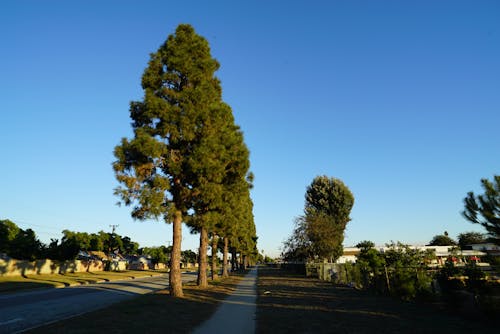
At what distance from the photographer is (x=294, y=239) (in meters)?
44.3

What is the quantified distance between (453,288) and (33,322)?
46.7 feet

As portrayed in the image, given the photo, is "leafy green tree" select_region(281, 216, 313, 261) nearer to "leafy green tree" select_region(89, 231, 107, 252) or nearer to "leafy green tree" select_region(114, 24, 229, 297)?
"leafy green tree" select_region(114, 24, 229, 297)

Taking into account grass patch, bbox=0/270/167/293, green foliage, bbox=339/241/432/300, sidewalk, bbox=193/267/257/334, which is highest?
green foliage, bbox=339/241/432/300

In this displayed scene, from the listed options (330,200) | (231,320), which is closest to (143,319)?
(231,320)

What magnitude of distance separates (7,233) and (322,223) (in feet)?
163

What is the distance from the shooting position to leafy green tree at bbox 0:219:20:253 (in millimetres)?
42438

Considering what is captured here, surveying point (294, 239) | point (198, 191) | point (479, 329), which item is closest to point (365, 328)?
point (479, 329)

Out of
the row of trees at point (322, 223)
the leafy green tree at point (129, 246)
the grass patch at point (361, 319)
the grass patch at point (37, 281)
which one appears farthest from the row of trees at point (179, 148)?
the leafy green tree at point (129, 246)

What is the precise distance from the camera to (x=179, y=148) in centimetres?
Answer: 1631

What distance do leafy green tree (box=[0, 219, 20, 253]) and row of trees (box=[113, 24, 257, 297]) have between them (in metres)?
39.3

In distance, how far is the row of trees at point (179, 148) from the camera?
14930 millimetres

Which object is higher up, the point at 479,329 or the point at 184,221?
the point at 184,221

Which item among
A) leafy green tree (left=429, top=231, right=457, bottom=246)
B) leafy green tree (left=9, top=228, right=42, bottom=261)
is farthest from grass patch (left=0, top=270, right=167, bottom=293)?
leafy green tree (left=429, top=231, right=457, bottom=246)

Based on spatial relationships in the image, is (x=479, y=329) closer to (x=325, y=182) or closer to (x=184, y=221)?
(x=184, y=221)
